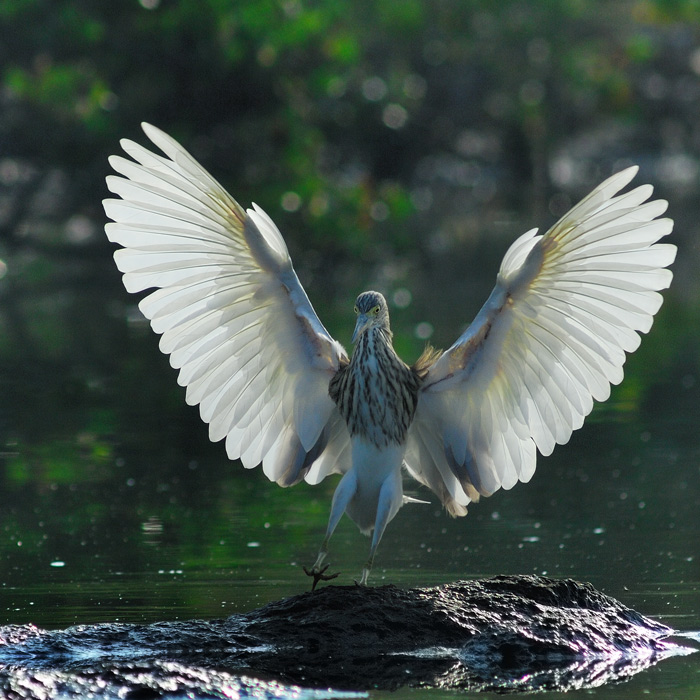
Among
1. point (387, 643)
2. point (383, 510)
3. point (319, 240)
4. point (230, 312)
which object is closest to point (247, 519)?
point (230, 312)

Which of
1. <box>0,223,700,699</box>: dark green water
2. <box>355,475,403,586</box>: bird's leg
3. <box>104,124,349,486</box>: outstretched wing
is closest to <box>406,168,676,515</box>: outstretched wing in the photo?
<box>355,475,403,586</box>: bird's leg

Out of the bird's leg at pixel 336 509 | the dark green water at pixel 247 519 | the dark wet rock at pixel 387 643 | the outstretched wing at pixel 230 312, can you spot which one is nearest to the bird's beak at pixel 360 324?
the outstretched wing at pixel 230 312

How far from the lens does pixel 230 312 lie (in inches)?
257

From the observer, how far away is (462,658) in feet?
18.5

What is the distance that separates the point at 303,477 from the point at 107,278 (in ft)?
62.8

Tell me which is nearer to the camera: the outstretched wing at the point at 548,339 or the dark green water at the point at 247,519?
the outstretched wing at the point at 548,339

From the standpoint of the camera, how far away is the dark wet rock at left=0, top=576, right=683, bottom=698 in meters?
5.39

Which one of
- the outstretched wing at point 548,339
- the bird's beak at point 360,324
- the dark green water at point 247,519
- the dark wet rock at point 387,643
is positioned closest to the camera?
the dark wet rock at point 387,643

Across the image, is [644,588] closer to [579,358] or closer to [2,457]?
[579,358]

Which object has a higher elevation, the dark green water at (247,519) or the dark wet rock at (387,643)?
the dark wet rock at (387,643)

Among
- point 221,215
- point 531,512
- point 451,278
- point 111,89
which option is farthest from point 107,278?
point 221,215

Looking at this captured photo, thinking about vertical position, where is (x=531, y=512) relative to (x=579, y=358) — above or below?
below

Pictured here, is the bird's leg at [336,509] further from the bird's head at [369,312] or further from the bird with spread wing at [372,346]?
the bird's head at [369,312]

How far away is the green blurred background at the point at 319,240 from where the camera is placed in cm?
766
